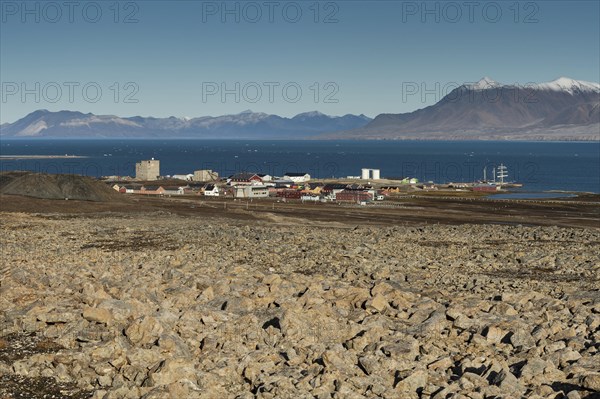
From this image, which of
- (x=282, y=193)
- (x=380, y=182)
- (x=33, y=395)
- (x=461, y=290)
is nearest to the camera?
(x=33, y=395)

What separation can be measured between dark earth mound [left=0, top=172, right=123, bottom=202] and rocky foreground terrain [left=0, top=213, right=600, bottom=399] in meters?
61.5

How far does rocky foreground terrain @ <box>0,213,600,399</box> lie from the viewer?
20484 millimetres

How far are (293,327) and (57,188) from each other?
87601 mm

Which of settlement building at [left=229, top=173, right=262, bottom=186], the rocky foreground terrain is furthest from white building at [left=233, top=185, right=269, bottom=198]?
the rocky foreground terrain

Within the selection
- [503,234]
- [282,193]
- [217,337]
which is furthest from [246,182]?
[217,337]

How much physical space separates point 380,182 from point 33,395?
175836mm

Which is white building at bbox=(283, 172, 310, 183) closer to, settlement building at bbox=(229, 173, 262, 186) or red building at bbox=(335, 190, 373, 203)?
settlement building at bbox=(229, 173, 262, 186)

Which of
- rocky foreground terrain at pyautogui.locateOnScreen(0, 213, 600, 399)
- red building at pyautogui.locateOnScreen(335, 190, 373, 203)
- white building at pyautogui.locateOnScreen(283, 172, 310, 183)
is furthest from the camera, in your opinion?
white building at pyautogui.locateOnScreen(283, 172, 310, 183)

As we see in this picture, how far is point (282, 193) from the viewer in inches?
5423

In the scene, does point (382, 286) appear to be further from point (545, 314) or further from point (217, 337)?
point (217, 337)

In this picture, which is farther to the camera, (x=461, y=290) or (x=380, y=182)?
(x=380, y=182)

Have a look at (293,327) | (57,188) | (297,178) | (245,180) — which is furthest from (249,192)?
(293,327)

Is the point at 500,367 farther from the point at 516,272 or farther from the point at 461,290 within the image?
the point at 516,272

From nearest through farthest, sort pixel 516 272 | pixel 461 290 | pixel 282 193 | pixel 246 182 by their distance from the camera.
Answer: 1. pixel 461 290
2. pixel 516 272
3. pixel 282 193
4. pixel 246 182
